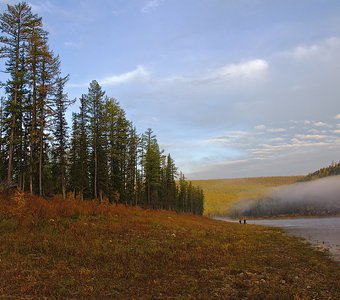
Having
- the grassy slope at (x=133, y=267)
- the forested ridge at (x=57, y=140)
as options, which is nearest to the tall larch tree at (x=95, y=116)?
the forested ridge at (x=57, y=140)

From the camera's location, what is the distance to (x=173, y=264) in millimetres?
10523

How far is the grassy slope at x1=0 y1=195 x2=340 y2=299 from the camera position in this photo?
25.2ft

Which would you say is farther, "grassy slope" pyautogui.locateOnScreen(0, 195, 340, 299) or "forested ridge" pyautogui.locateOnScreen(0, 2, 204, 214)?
"forested ridge" pyautogui.locateOnScreen(0, 2, 204, 214)

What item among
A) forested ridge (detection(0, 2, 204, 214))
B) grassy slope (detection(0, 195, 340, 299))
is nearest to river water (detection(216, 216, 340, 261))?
grassy slope (detection(0, 195, 340, 299))

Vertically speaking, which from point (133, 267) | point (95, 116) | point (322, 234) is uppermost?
point (95, 116)

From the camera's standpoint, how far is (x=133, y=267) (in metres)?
9.72

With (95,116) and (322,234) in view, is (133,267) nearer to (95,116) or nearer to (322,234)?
(322,234)

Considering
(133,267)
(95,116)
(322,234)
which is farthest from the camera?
(95,116)

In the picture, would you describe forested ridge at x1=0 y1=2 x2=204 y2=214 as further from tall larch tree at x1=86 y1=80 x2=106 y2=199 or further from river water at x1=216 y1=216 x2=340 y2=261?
river water at x1=216 y1=216 x2=340 y2=261

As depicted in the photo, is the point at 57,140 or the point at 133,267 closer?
the point at 133,267

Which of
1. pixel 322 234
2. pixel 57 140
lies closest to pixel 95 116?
pixel 57 140

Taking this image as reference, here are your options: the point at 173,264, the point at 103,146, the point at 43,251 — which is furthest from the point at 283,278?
the point at 103,146

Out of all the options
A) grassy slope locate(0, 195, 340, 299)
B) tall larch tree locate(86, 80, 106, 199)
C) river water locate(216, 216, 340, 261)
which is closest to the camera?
grassy slope locate(0, 195, 340, 299)

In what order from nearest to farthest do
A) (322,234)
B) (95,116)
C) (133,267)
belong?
(133,267), (322,234), (95,116)
